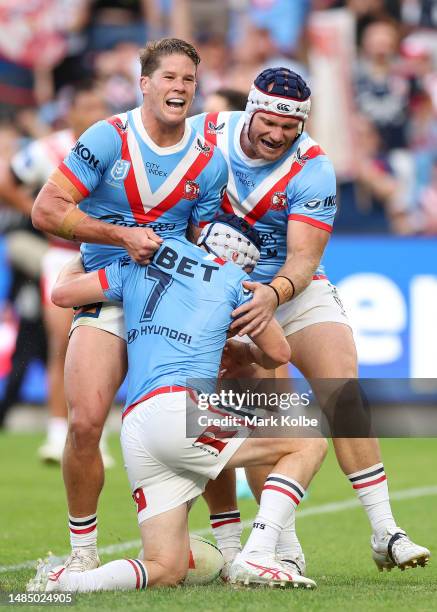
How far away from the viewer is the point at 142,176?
18.8 ft

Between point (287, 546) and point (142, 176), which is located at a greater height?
point (142, 176)

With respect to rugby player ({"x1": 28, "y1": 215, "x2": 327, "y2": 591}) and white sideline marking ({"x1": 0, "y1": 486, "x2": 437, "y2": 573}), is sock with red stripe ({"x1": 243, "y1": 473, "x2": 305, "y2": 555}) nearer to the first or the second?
rugby player ({"x1": 28, "y1": 215, "x2": 327, "y2": 591})

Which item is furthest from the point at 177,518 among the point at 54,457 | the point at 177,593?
the point at 54,457

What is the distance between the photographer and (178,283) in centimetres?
535

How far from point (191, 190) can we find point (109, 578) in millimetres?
1809

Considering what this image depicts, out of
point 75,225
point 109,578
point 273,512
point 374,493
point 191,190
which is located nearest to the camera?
point 109,578

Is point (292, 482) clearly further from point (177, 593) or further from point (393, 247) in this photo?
point (393, 247)

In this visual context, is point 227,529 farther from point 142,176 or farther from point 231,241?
point 142,176

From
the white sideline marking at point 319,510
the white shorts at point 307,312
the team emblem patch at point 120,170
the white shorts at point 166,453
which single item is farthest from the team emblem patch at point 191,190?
the white sideline marking at point 319,510

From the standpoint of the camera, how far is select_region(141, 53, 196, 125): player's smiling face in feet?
18.4

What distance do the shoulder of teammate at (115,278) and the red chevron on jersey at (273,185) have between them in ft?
2.43

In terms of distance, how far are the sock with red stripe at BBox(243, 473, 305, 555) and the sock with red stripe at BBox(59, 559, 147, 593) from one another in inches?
17.5

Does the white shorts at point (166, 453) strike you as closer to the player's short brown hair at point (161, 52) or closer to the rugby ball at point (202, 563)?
the rugby ball at point (202, 563)

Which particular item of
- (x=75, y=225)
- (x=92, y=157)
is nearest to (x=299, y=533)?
(x=75, y=225)
